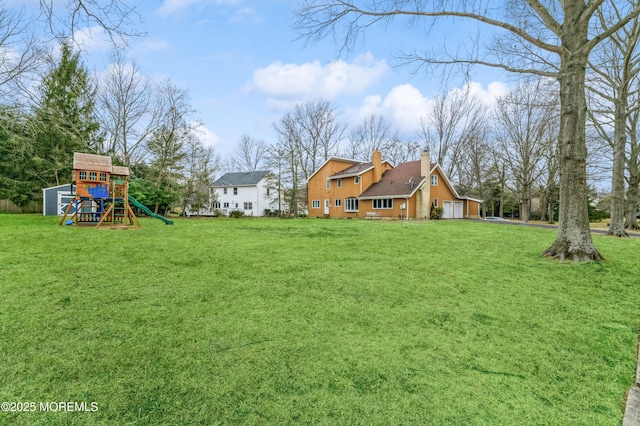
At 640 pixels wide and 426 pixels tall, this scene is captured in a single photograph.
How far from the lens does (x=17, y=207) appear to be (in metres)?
24.3

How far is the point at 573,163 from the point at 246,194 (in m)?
36.2

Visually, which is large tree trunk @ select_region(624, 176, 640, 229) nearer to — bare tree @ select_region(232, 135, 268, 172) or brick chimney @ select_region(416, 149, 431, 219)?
brick chimney @ select_region(416, 149, 431, 219)

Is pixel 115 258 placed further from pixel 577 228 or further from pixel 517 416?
pixel 577 228

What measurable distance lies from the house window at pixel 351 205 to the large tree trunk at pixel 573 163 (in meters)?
20.9

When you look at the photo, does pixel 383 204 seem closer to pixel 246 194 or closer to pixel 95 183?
pixel 95 183

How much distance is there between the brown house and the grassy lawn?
18.6 meters

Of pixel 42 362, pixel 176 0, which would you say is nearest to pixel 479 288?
pixel 42 362

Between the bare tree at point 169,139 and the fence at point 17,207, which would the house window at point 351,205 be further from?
the fence at point 17,207

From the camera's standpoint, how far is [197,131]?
24.2m

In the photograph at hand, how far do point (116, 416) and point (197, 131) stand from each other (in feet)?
83.0

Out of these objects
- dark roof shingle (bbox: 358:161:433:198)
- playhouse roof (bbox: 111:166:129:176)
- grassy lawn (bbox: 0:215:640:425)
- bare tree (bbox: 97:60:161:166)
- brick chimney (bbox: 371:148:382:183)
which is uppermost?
bare tree (bbox: 97:60:161:166)

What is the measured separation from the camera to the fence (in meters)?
24.3

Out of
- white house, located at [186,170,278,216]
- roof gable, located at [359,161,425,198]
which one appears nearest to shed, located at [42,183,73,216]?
white house, located at [186,170,278,216]

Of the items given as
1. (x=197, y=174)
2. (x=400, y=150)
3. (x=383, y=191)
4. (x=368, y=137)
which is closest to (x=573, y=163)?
(x=383, y=191)
